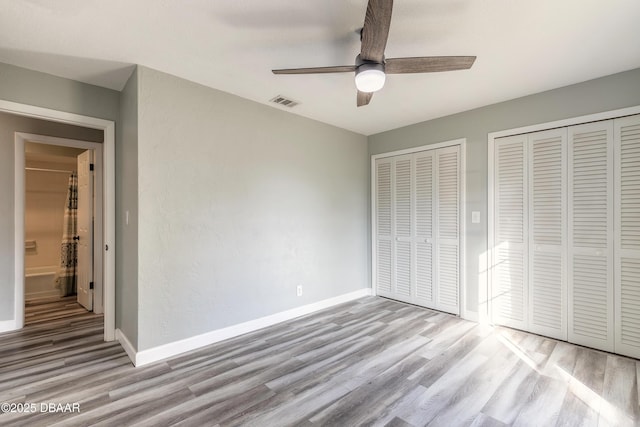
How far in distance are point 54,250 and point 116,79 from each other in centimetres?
503

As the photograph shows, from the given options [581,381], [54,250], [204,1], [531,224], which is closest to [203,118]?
[204,1]

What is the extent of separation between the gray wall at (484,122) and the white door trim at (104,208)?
344 centimetres

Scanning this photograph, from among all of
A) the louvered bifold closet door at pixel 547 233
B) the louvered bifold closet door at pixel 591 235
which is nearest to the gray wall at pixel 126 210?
the louvered bifold closet door at pixel 547 233

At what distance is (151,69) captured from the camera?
2457 millimetres

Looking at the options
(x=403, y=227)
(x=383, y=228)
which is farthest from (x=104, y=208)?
(x=403, y=227)

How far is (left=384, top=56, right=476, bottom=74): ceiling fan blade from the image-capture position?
179cm

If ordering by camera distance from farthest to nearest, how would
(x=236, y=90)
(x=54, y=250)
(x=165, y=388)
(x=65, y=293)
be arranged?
(x=54, y=250) < (x=65, y=293) < (x=236, y=90) < (x=165, y=388)

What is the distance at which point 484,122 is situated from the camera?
333cm

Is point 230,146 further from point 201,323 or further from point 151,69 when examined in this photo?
point 201,323

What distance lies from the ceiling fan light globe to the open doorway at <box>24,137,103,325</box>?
3666 mm

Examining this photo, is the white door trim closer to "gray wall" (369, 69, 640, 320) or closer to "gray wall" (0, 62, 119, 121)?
"gray wall" (0, 62, 119, 121)

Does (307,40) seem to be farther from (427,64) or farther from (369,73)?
(427,64)

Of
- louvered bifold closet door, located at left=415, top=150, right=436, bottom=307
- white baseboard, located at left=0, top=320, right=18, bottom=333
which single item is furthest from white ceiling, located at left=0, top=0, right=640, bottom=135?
white baseboard, located at left=0, top=320, right=18, bottom=333

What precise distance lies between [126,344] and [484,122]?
14.3 feet
